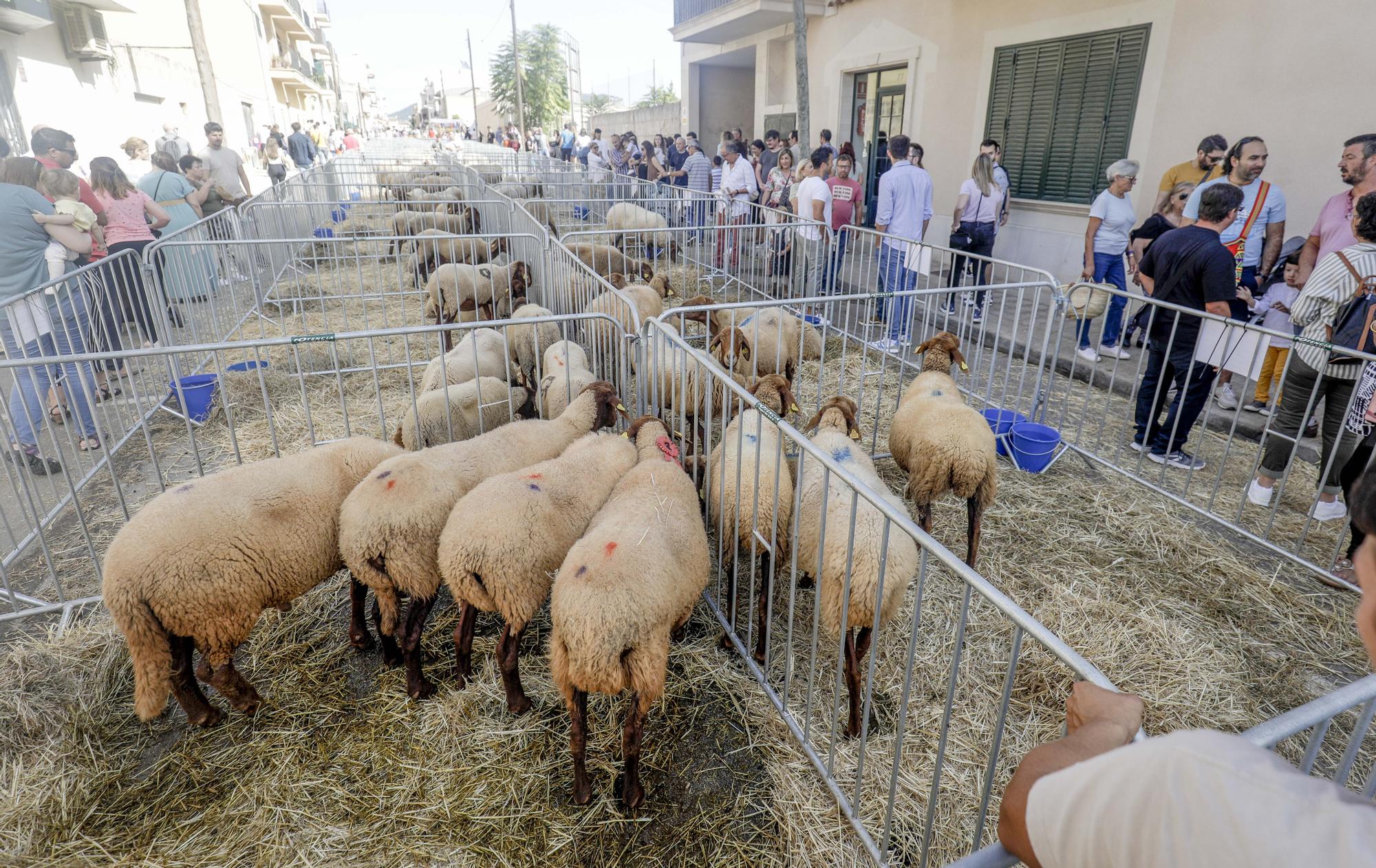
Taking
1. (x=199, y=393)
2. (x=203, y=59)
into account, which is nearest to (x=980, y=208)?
(x=199, y=393)

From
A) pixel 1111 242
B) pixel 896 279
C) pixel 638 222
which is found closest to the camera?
pixel 1111 242

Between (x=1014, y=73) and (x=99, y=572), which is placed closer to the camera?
(x=99, y=572)

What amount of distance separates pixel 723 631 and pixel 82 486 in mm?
4907

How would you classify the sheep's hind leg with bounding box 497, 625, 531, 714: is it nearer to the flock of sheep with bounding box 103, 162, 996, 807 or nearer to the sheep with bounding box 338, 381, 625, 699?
the flock of sheep with bounding box 103, 162, 996, 807

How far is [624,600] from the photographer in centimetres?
258

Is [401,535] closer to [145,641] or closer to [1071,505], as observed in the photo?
[145,641]

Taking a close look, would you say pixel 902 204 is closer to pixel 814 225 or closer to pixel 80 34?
pixel 814 225

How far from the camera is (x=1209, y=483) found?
17.9 feet

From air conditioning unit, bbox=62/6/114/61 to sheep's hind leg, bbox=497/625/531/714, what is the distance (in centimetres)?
2223

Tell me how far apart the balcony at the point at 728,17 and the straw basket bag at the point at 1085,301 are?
1057 cm

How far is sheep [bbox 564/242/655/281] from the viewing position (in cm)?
916

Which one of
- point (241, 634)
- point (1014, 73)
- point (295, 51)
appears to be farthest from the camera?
point (295, 51)

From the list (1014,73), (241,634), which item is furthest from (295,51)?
(241,634)

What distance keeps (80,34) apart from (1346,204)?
24.5m
